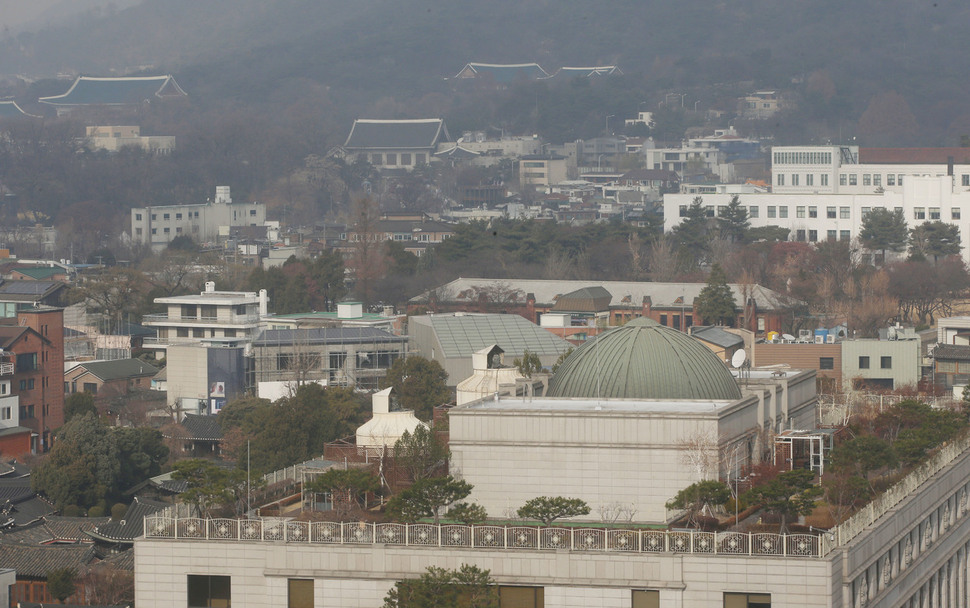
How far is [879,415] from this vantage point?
3566 cm

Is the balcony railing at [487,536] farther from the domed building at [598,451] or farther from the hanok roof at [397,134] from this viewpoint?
the hanok roof at [397,134]

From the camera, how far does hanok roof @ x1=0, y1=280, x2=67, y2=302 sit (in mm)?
80750

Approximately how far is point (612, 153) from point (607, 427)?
156 m

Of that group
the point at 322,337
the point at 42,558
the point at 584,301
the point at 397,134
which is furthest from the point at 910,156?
the point at 42,558

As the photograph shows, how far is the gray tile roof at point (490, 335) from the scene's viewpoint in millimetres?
63812

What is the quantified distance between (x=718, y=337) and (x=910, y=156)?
75722 millimetres

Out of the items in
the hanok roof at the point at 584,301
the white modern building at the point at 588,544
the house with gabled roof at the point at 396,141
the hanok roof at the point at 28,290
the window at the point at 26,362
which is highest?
the house with gabled roof at the point at 396,141

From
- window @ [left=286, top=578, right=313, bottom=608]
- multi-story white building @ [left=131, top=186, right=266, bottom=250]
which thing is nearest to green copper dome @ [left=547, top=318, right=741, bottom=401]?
window @ [left=286, top=578, right=313, bottom=608]

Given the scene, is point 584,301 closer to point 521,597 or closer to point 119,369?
point 119,369

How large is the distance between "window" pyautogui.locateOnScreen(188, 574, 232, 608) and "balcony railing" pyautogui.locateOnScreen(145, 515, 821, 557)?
495 mm

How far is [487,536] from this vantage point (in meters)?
24.2

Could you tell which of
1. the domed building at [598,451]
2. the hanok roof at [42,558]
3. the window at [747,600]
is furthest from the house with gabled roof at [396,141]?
the window at [747,600]

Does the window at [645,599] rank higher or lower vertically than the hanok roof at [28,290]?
lower

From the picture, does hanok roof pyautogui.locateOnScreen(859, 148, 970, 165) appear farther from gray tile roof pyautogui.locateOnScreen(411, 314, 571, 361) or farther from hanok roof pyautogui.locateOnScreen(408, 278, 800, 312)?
gray tile roof pyautogui.locateOnScreen(411, 314, 571, 361)
